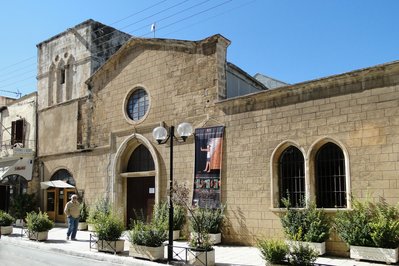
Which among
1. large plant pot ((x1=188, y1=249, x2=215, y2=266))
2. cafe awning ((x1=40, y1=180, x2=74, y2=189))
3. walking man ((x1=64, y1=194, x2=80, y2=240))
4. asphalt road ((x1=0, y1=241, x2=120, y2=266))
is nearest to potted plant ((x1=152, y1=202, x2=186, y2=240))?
walking man ((x1=64, y1=194, x2=80, y2=240))

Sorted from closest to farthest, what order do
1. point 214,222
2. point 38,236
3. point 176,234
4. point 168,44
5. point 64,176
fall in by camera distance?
point 214,222 → point 176,234 → point 38,236 → point 168,44 → point 64,176

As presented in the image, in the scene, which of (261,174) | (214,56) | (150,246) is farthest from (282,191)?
(214,56)

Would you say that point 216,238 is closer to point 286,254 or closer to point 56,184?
point 286,254

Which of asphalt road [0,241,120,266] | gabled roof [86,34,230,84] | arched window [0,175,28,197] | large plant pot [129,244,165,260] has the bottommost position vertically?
asphalt road [0,241,120,266]

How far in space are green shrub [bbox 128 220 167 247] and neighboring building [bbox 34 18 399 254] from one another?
320 centimetres

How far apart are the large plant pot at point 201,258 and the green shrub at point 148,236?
50.2 inches

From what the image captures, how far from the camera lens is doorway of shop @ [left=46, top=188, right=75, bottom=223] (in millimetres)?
20028

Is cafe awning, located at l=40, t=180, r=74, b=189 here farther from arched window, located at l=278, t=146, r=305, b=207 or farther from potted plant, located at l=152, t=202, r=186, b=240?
arched window, located at l=278, t=146, r=305, b=207

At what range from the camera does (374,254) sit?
374 inches

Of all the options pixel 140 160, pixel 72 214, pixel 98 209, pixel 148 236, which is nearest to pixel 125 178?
pixel 140 160

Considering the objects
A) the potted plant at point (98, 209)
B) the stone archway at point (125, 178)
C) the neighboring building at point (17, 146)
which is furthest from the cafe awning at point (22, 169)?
the stone archway at point (125, 178)

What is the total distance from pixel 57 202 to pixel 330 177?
14.1 meters

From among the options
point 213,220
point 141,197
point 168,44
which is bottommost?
point 213,220

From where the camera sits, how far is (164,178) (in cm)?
1541
